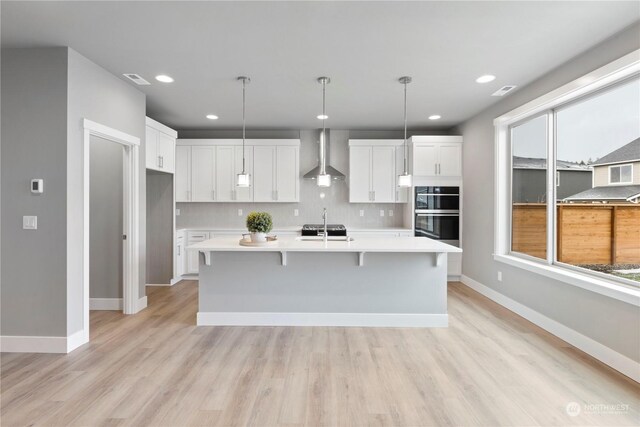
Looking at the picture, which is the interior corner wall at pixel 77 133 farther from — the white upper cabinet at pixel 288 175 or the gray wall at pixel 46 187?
the white upper cabinet at pixel 288 175

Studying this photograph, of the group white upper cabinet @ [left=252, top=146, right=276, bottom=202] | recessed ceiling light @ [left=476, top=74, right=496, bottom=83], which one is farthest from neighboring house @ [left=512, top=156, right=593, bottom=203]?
white upper cabinet @ [left=252, top=146, right=276, bottom=202]

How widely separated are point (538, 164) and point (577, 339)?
1.90m

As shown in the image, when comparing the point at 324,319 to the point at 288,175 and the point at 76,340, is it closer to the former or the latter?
the point at 76,340

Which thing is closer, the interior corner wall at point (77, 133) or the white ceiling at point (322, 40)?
the white ceiling at point (322, 40)

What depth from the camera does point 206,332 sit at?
11.4 feet

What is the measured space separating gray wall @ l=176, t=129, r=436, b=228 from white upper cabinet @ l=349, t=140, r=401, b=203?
1.15ft

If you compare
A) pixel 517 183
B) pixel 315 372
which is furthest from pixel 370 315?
pixel 517 183

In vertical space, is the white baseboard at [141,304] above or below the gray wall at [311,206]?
below

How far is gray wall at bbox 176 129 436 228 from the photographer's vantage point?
625 cm

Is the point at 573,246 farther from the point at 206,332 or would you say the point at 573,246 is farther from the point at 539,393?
the point at 206,332

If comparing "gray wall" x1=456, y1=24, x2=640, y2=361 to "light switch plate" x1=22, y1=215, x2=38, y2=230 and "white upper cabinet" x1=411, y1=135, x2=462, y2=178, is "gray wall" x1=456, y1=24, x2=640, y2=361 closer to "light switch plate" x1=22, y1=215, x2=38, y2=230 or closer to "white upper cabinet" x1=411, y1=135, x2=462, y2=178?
"white upper cabinet" x1=411, y1=135, x2=462, y2=178

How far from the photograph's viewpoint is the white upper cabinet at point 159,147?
4.61 meters

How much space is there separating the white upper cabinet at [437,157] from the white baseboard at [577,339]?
205 cm

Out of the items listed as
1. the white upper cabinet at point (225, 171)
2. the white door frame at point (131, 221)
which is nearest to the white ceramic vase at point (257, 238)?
the white door frame at point (131, 221)
